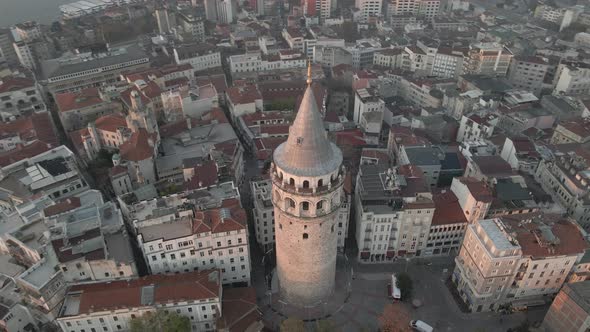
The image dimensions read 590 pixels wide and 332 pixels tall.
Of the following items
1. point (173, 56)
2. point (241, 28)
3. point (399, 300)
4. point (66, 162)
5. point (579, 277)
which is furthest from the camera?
point (241, 28)

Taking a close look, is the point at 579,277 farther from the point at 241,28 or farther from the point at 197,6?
the point at 197,6

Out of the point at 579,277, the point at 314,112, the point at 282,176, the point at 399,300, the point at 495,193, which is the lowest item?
the point at 399,300

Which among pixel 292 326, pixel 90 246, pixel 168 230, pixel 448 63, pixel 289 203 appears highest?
pixel 289 203

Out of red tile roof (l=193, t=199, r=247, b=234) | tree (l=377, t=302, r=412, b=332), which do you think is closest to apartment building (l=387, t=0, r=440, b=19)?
red tile roof (l=193, t=199, r=247, b=234)

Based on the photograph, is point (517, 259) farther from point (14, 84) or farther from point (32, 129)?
point (14, 84)

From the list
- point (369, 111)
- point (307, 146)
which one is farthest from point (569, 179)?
point (307, 146)

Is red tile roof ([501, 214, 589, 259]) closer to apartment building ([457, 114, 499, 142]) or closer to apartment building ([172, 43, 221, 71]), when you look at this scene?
apartment building ([457, 114, 499, 142])

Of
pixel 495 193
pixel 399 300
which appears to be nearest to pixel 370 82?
pixel 495 193

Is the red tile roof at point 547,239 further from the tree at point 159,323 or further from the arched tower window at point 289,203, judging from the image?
the tree at point 159,323
